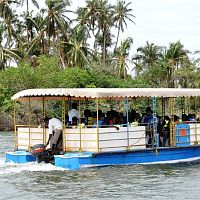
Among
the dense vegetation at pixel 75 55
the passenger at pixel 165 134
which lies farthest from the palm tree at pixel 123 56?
the passenger at pixel 165 134

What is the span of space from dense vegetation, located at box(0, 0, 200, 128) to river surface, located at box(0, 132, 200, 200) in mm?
26021

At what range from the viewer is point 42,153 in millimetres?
16859

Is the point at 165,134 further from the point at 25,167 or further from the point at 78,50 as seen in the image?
the point at 78,50

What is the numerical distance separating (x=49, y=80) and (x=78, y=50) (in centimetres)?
871

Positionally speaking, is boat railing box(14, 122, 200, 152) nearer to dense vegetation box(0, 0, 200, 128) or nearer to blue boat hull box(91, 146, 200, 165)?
blue boat hull box(91, 146, 200, 165)

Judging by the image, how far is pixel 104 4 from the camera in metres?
60.9

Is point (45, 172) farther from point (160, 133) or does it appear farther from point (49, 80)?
point (49, 80)

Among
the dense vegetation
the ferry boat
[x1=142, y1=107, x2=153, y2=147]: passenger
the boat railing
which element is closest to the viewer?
the ferry boat

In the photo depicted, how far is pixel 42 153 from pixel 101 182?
3.09m

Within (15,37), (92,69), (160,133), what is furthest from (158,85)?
(160,133)

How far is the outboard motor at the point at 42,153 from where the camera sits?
55.1 feet

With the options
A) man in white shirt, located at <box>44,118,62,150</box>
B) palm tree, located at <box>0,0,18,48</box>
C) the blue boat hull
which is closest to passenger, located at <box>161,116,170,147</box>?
the blue boat hull

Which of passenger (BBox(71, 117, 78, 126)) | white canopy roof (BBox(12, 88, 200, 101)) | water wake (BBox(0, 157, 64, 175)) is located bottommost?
water wake (BBox(0, 157, 64, 175))

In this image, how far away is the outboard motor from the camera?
1680 cm
